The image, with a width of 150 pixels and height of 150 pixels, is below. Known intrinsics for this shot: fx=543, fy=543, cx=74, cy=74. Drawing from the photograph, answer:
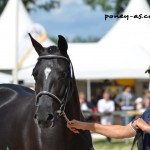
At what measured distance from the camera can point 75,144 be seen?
213 inches

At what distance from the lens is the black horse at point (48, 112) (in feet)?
15.6

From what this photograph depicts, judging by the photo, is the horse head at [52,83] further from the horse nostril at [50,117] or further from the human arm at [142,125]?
the human arm at [142,125]

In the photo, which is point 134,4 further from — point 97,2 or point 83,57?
point 97,2

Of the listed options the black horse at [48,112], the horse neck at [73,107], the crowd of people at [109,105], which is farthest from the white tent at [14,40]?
the horse neck at [73,107]

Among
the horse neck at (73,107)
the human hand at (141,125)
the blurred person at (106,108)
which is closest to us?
the human hand at (141,125)

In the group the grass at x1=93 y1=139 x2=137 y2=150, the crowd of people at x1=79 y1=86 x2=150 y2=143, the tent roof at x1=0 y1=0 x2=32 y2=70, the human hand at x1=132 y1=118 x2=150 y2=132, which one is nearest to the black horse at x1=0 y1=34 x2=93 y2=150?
the human hand at x1=132 y1=118 x2=150 y2=132

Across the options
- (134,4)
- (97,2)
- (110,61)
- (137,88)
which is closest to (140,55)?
(110,61)

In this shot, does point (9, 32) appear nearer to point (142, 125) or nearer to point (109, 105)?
point (109, 105)

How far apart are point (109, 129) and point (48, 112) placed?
2.10ft

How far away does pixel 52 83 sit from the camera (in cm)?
482

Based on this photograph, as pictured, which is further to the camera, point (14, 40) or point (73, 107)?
point (14, 40)

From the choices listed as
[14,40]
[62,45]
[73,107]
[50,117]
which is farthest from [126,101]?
[50,117]

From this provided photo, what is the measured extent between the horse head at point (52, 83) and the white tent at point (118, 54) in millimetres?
14191

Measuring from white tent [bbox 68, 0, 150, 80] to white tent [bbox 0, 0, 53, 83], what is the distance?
155cm
